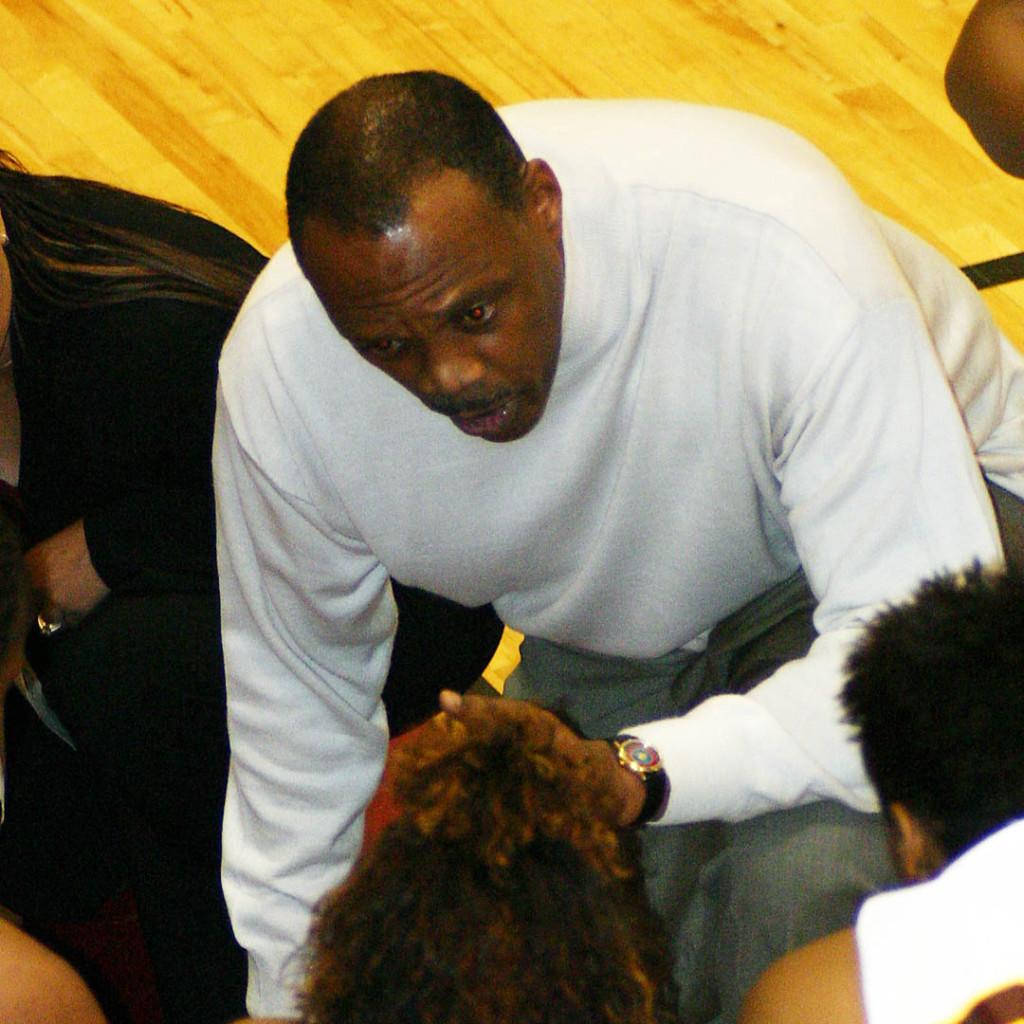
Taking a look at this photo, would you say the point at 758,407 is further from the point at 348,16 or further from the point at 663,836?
the point at 348,16

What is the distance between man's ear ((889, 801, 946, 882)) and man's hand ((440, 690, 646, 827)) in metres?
0.22

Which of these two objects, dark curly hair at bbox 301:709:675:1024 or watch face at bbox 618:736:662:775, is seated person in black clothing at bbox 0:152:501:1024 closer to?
watch face at bbox 618:736:662:775

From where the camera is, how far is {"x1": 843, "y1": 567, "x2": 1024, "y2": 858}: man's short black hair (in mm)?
1130

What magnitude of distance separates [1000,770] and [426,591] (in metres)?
0.82

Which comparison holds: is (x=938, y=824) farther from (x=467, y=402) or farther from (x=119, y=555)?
(x=119, y=555)

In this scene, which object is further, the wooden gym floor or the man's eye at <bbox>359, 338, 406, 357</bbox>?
the wooden gym floor

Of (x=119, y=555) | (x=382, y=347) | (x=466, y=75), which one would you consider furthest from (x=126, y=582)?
(x=466, y=75)

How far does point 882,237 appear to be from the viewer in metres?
1.55

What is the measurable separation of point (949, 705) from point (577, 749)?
0.92 feet

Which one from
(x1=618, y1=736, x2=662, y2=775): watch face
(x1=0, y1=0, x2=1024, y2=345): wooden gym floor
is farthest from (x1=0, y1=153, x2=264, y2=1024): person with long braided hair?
(x1=0, y1=0, x2=1024, y2=345): wooden gym floor

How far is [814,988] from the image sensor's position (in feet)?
3.94

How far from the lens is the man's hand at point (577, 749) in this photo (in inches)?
47.6

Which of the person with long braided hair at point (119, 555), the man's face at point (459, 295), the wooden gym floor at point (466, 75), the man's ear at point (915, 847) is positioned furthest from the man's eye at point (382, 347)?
the wooden gym floor at point (466, 75)

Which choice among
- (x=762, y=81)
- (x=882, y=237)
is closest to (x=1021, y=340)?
(x=762, y=81)
